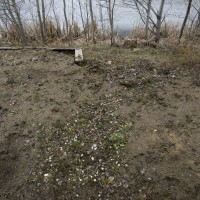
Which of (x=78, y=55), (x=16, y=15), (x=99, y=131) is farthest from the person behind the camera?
(x=16, y=15)

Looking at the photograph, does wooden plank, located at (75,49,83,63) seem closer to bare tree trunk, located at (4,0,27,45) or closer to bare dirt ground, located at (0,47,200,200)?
bare dirt ground, located at (0,47,200,200)

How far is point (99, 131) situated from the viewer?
2.85 m

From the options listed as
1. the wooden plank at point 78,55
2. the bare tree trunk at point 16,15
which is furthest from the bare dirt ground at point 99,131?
the bare tree trunk at point 16,15

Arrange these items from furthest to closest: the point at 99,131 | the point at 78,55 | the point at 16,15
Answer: the point at 16,15 → the point at 78,55 → the point at 99,131

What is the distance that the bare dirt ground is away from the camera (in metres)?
2.34

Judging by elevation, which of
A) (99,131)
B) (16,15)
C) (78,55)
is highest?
(16,15)

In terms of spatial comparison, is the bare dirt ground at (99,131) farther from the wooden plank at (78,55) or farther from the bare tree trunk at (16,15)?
the bare tree trunk at (16,15)

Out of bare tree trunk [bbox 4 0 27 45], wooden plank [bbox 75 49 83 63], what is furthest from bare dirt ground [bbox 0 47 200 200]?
bare tree trunk [bbox 4 0 27 45]

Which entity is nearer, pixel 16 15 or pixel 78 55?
pixel 78 55

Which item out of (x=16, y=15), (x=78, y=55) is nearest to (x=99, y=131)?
(x=78, y=55)

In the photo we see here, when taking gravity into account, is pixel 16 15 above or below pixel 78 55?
above

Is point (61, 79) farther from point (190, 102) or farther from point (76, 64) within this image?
point (190, 102)

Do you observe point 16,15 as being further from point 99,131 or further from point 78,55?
point 99,131

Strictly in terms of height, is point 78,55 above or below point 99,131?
above
